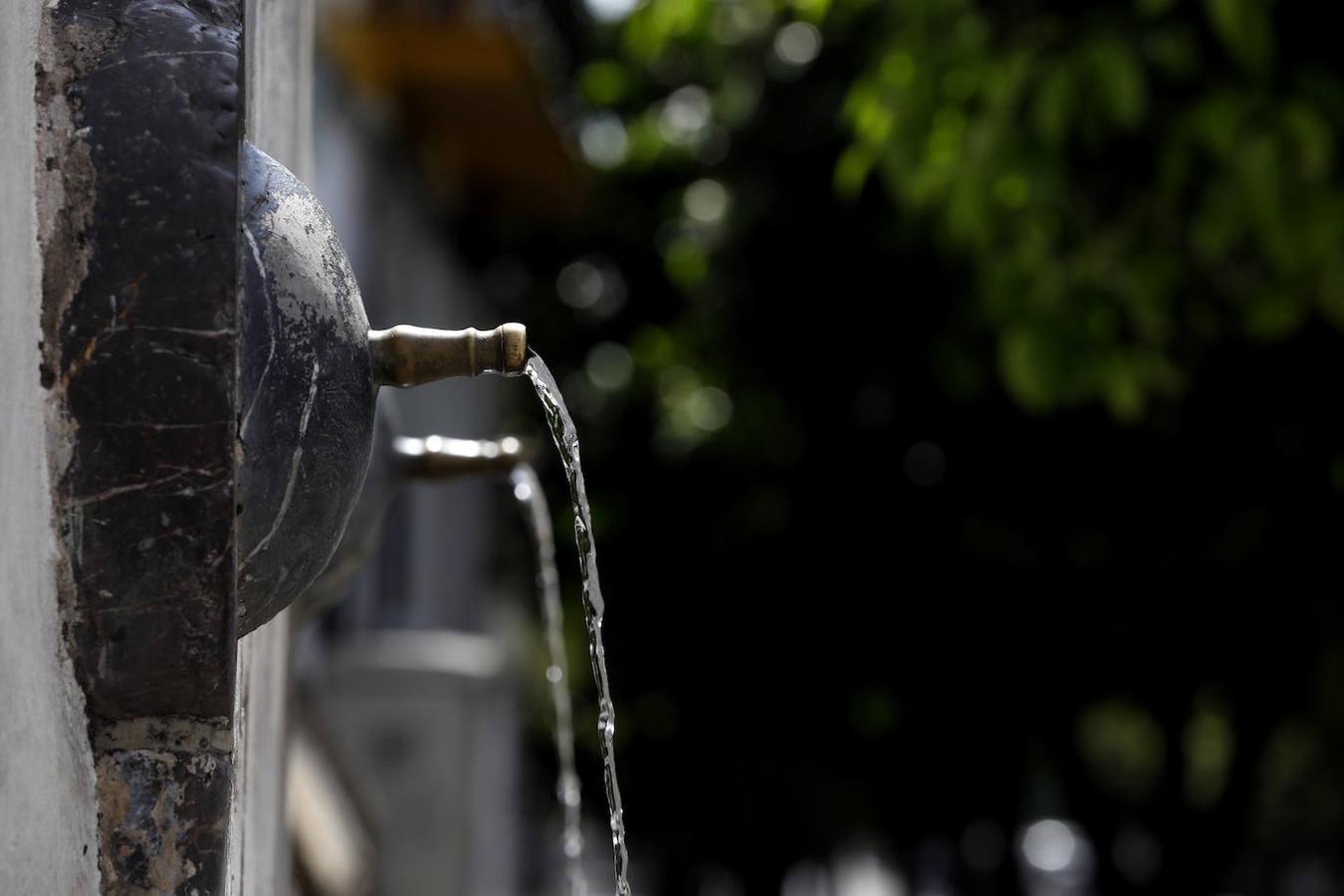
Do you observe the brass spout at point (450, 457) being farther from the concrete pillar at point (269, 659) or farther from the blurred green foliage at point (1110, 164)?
the blurred green foliage at point (1110, 164)

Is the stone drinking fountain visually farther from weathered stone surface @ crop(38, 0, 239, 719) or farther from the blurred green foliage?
the blurred green foliage

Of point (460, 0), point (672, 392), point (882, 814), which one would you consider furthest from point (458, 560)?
point (460, 0)

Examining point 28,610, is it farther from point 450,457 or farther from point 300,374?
point 450,457

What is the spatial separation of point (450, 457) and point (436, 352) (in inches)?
33.3

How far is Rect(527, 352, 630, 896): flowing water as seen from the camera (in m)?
2.00

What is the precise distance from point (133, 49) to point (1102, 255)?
3.36 metres

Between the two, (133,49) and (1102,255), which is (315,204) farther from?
(1102,255)

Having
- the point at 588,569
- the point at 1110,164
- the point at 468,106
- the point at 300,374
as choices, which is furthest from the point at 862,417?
the point at 300,374

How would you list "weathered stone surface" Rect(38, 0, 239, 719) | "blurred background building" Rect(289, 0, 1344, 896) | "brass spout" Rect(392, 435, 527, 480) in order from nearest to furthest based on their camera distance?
"weathered stone surface" Rect(38, 0, 239, 719)
"brass spout" Rect(392, 435, 527, 480)
"blurred background building" Rect(289, 0, 1344, 896)

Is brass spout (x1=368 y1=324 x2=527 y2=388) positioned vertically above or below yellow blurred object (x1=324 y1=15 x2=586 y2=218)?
below

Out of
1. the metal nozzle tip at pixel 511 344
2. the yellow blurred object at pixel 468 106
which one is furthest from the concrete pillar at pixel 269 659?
the yellow blurred object at pixel 468 106

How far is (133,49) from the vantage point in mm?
1498

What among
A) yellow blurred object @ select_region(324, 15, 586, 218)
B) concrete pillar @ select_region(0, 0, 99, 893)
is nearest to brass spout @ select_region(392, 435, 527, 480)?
concrete pillar @ select_region(0, 0, 99, 893)

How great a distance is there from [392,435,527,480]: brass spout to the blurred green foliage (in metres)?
1.86
